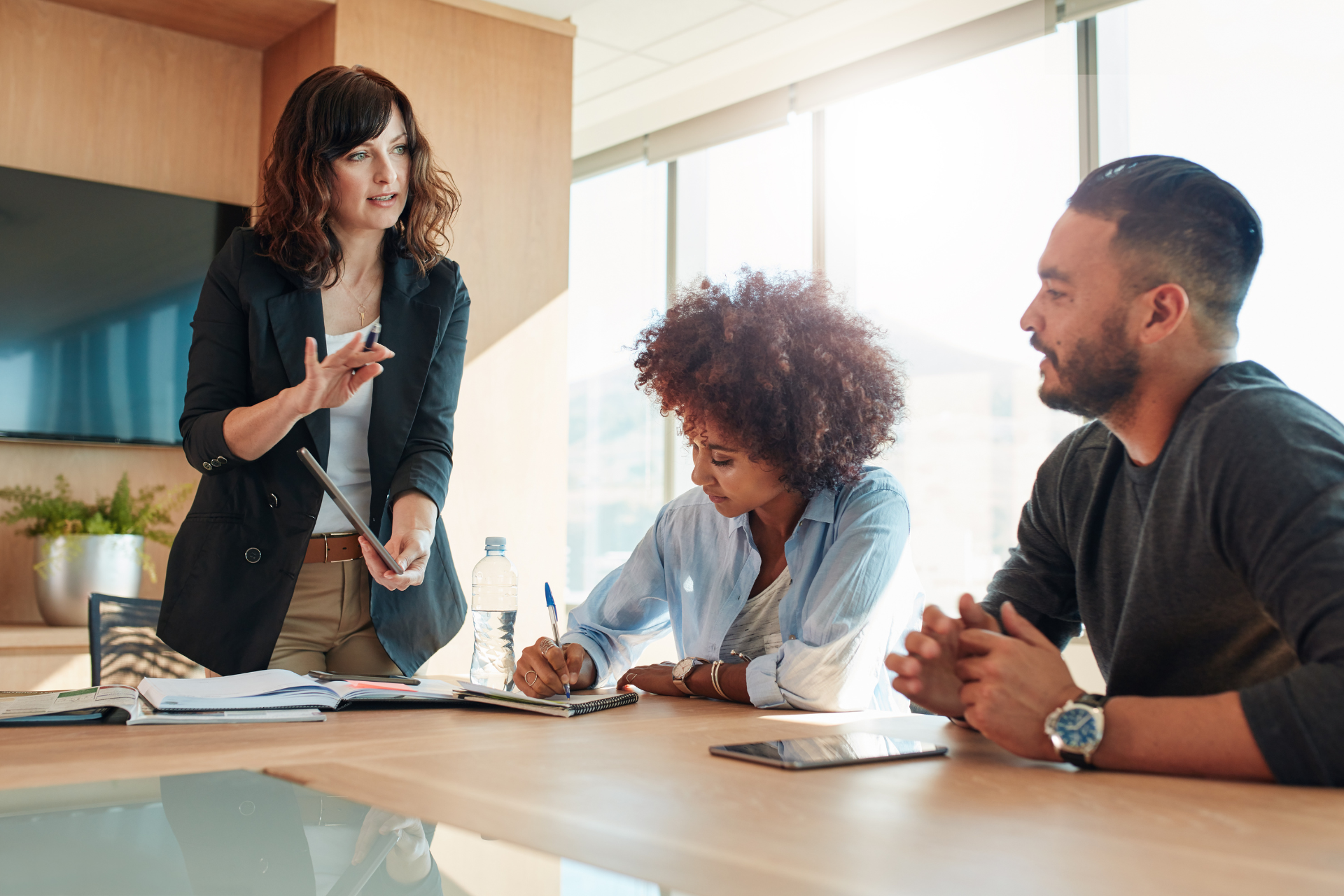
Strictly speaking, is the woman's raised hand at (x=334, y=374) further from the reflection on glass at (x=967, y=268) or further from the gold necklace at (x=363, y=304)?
the reflection on glass at (x=967, y=268)

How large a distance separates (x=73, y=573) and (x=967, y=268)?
3.21 metres

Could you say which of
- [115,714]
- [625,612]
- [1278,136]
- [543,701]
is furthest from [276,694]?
[1278,136]

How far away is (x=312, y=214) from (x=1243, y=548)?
4.61 ft

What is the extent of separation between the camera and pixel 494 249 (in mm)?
3799

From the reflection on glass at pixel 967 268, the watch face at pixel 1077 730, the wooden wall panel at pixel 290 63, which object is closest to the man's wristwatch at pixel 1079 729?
the watch face at pixel 1077 730

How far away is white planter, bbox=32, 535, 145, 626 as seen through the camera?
3174mm

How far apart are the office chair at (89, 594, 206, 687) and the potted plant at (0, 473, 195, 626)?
0.67m

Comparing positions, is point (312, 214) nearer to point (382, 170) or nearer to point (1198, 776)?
point (382, 170)

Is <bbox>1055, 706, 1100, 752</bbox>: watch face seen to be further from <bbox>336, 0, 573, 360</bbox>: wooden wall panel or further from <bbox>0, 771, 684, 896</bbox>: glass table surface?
<bbox>336, 0, 573, 360</bbox>: wooden wall panel

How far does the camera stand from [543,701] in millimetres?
1330

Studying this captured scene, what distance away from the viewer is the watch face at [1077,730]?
0.95 metres

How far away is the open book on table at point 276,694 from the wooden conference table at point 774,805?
0.07 meters

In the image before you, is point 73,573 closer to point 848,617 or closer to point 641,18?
point 848,617

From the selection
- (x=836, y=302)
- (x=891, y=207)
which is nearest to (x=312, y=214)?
(x=836, y=302)
